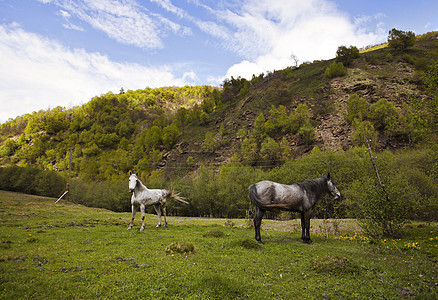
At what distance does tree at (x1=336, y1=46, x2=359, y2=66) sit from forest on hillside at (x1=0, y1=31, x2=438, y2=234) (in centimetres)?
49

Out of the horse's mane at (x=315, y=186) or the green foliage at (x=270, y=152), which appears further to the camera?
the green foliage at (x=270, y=152)

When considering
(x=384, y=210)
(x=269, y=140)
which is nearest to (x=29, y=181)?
(x=269, y=140)

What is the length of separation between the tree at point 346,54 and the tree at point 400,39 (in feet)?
53.7

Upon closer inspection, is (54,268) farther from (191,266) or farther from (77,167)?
(77,167)

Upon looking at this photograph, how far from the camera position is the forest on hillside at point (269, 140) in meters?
34.1

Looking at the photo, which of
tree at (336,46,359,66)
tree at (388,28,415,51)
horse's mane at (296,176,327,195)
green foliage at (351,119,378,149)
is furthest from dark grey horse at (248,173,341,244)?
tree at (388,28,415,51)

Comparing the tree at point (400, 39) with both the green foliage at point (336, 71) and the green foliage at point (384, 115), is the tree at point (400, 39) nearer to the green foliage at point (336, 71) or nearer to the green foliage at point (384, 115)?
the green foliage at point (336, 71)

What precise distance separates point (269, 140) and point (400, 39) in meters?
91.2

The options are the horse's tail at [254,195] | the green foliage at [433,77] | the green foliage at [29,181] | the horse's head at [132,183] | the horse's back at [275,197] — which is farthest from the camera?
the green foliage at [29,181]

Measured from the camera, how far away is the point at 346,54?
10281 cm

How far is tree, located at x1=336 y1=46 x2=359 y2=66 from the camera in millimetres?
101787

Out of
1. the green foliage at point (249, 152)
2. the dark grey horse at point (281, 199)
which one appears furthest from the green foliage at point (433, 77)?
the green foliage at point (249, 152)

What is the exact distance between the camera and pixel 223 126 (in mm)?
98312

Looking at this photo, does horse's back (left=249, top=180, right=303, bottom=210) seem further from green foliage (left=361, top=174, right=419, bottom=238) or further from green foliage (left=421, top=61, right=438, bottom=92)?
green foliage (left=421, top=61, right=438, bottom=92)
